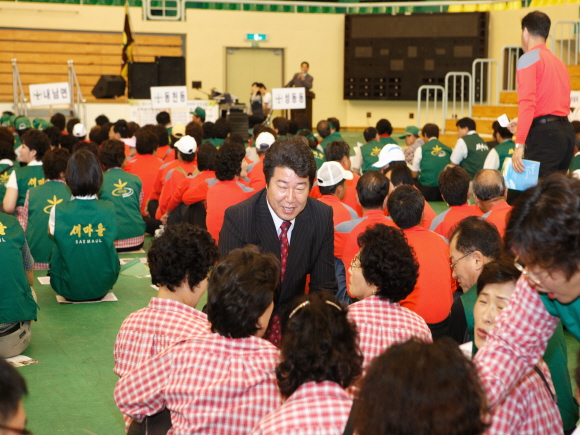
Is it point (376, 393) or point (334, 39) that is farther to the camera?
point (334, 39)

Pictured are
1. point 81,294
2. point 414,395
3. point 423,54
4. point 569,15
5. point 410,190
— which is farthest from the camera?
point 423,54

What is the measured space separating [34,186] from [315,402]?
467cm

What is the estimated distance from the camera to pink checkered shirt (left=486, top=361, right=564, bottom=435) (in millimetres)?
1833

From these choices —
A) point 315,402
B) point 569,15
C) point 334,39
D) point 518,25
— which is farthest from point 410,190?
point 334,39

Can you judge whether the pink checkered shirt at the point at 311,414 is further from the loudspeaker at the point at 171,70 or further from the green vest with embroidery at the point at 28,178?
the loudspeaker at the point at 171,70

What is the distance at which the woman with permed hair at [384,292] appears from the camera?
2.43 metres

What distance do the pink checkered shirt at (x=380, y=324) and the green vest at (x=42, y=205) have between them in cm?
349

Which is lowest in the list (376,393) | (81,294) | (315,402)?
(81,294)

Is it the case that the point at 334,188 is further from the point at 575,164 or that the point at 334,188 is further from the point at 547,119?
the point at 575,164

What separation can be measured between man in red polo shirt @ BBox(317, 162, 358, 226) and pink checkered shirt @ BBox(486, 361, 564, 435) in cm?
269

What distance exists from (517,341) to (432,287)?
66.5 inches

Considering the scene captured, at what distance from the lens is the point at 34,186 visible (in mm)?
5727

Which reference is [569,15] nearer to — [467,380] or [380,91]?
[380,91]

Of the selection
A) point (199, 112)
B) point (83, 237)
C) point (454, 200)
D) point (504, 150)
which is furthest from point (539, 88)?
point (199, 112)
